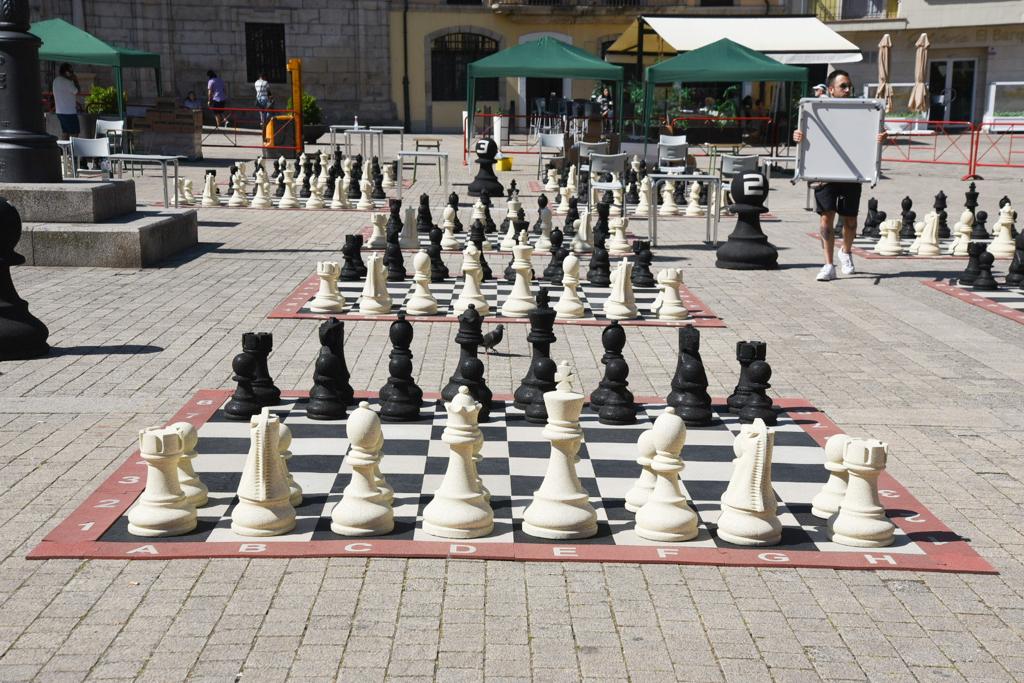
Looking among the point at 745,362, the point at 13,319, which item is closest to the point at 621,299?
the point at 745,362

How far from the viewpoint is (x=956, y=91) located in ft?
116

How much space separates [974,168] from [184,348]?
59.2ft

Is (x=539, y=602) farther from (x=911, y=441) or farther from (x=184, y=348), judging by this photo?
(x=184, y=348)

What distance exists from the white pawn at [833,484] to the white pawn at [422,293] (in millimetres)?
4284

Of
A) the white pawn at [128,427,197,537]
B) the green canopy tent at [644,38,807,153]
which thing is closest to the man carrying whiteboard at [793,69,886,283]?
the white pawn at [128,427,197,537]

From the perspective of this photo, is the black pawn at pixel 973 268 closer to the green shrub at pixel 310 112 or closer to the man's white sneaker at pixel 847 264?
the man's white sneaker at pixel 847 264

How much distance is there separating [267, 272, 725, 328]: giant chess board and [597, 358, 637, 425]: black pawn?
208 cm

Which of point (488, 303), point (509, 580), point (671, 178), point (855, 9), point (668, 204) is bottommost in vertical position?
point (509, 580)

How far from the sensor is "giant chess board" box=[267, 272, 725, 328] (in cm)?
847

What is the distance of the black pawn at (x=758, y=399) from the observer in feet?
19.4

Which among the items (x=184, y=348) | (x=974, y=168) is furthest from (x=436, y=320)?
(x=974, y=168)

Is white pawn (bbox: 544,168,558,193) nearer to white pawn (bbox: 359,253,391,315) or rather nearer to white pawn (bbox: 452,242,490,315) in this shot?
white pawn (bbox: 452,242,490,315)

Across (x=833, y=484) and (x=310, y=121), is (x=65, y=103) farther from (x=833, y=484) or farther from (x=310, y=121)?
(x=833, y=484)

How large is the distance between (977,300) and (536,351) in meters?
4.84
